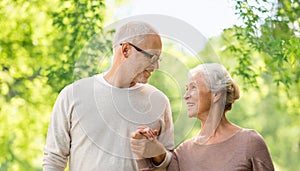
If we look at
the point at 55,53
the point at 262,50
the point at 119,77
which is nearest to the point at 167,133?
the point at 119,77

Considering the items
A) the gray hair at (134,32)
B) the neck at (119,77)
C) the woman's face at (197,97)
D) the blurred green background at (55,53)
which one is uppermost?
the gray hair at (134,32)

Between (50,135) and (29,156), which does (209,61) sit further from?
(29,156)

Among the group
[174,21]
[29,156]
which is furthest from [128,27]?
[29,156]

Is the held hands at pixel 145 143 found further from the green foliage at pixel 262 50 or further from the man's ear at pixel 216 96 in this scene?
the green foliage at pixel 262 50

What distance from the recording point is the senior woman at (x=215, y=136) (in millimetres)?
2037

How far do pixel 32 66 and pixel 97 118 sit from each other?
312 centimetres

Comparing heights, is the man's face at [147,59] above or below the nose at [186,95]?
above

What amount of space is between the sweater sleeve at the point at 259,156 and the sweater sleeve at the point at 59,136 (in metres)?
0.62

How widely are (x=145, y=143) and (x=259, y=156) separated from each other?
40cm

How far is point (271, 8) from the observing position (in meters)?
3.90

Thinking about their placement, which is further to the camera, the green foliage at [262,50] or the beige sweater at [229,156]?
the green foliage at [262,50]

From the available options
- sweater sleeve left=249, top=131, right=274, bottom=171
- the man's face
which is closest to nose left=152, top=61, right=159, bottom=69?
the man's face

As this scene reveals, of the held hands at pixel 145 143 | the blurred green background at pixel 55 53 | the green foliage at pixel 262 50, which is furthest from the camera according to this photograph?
the blurred green background at pixel 55 53

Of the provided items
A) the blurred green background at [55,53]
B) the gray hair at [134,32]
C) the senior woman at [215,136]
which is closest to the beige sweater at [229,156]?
the senior woman at [215,136]
